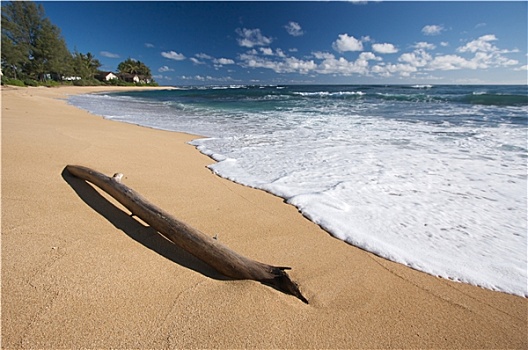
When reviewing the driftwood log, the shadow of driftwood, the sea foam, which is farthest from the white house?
the driftwood log

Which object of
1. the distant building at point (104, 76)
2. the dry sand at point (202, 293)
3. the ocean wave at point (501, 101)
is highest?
the distant building at point (104, 76)

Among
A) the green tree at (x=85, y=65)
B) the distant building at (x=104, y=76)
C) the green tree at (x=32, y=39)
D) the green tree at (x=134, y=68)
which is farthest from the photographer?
the green tree at (x=134, y=68)

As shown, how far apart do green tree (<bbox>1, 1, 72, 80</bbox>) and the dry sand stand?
52.8m

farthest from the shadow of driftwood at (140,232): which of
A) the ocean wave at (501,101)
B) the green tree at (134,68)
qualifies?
the green tree at (134,68)

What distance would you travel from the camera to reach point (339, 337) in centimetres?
133

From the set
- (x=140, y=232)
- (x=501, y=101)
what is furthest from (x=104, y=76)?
(x=140, y=232)

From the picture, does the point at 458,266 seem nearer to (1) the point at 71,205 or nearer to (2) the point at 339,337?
(2) the point at 339,337

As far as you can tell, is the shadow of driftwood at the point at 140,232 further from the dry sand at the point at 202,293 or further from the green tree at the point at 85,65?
the green tree at the point at 85,65

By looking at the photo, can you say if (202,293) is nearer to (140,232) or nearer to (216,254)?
(216,254)

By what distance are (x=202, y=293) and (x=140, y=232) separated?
0.86 m

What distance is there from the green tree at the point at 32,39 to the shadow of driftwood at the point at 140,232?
52.2 m

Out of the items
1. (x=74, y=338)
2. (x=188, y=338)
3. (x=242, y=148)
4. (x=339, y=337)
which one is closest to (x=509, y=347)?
(x=339, y=337)

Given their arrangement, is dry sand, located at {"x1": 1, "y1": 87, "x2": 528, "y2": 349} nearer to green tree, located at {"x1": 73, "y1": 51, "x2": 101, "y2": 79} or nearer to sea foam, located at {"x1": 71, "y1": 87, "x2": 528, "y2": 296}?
sea foam, located at {"x1": 71, "y1": 87, "x2": 528, "y2": 296}

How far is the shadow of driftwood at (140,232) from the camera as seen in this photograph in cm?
172
